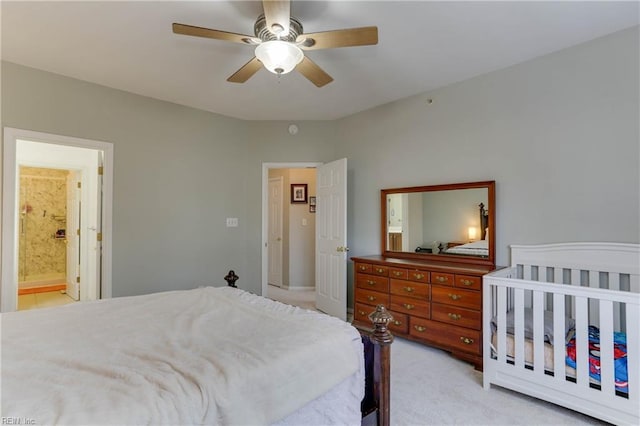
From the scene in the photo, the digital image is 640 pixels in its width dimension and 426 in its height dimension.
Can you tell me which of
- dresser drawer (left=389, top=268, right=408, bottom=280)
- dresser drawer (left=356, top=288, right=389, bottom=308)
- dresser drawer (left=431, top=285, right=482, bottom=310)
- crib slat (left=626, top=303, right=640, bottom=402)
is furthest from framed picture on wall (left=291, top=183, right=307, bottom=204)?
crib slat (left=626, top=303, right=640, bottom=402)

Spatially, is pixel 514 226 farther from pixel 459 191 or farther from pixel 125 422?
pixel 125 422

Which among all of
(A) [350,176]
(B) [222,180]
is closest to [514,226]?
(A) [350,176]

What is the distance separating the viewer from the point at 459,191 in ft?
10.7

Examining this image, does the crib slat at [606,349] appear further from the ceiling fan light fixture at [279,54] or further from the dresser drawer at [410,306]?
the ceiling fan light fixture at [279,54]

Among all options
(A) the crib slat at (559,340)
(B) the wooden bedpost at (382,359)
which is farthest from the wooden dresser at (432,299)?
(B) the wooden bedpost at (382,359)

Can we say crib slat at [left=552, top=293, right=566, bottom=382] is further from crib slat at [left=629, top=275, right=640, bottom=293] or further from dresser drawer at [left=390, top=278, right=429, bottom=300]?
dresser drawer at [left=390, top=278, right=429, bottom=300]

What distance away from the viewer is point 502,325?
2.38 meters

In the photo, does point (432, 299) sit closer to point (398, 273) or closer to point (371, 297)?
point (398, 273)

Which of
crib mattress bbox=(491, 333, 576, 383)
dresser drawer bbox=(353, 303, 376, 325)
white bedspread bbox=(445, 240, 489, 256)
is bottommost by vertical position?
dresser drawer bbox=(353, 303, 376, 325)

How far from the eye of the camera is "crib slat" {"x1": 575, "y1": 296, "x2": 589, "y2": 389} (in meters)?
2.02

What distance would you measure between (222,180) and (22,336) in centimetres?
300

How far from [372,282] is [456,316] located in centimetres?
92

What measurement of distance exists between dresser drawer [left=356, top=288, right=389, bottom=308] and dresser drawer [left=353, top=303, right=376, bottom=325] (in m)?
0.05

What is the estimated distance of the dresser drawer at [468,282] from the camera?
106 inches
